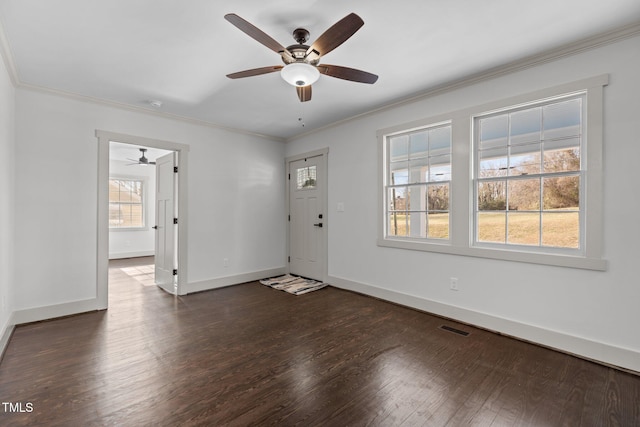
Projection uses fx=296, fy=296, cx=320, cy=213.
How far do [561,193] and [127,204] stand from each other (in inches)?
357

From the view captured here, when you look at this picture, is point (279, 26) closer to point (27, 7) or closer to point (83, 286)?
point (27, 7)

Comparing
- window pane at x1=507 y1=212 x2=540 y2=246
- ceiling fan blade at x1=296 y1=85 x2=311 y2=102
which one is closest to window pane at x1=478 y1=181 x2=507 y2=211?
window pane at x1=507 y1=212 x2=540 y2=246

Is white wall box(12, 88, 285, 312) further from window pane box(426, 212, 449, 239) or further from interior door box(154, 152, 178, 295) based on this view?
window pane box(426, 212, 449, 239)

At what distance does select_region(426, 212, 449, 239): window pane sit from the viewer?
358cm

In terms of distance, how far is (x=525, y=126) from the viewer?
2.98 metres

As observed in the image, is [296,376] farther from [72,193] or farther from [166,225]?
[166,225]

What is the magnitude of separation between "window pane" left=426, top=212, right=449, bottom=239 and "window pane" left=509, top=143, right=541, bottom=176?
85 centimetres

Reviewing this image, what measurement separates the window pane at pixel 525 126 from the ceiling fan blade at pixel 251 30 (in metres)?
2.46

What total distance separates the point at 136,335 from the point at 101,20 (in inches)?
109

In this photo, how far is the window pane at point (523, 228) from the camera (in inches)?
114

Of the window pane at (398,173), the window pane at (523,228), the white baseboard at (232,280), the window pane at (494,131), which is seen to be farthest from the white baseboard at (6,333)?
the window pane at (494,131)

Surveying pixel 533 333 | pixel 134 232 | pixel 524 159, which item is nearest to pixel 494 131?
pixel 524 159

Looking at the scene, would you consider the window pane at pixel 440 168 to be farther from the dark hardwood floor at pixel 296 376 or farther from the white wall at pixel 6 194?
the white wall at pixel 6 194

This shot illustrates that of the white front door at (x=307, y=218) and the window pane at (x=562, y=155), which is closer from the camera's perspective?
the window pane at (x=562, y=155)
